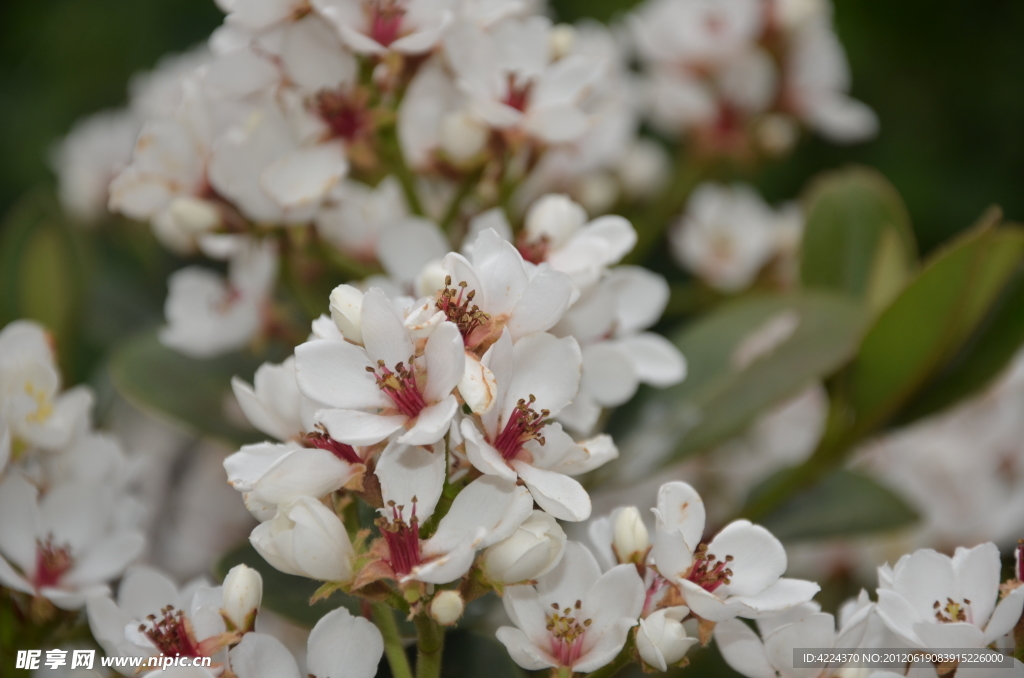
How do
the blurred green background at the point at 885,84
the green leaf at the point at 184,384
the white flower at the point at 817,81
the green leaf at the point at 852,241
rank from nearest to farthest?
the green leaf at the point at 184,384 < the green leaf at the point at 852,241 < the white flower at the point at 817,81 < the blurred green background at the point at 885,84

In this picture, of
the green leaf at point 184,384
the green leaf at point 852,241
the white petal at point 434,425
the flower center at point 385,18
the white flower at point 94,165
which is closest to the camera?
the white petal at point 434,425

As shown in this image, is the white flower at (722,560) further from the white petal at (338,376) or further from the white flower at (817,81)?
the white flower at (817,81)

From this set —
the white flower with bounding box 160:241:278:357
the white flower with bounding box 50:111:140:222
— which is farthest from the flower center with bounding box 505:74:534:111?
the white flower with bounding box 50:111:140:222

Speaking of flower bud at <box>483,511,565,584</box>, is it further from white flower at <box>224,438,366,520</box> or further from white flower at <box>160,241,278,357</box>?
white flower at <box>160,241,278,357</box>

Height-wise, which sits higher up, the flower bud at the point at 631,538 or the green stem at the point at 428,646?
the flower bud at the point at 631,538

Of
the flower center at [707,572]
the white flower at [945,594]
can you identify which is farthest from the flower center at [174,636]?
the white flower at [945,594]

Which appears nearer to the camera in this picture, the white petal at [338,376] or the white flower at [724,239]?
the white petal at [338,376]

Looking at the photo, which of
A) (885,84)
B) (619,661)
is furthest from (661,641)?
(885,84)
